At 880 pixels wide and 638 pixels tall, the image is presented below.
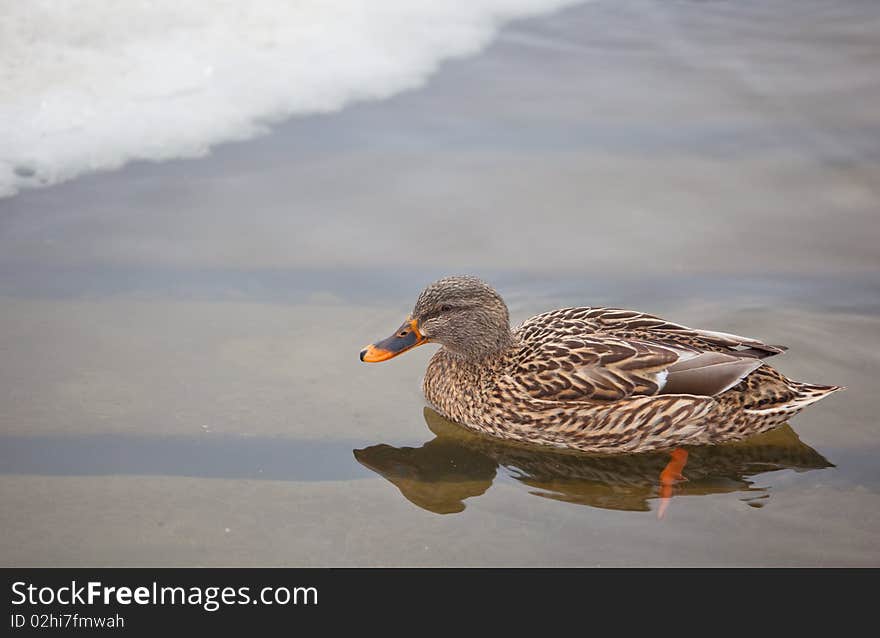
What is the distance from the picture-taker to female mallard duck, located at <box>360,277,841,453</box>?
5379mm

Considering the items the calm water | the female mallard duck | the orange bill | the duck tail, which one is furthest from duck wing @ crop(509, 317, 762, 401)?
the orange bill

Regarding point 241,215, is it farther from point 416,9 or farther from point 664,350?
point 416,9

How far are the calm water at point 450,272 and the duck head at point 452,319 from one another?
35 centimetres

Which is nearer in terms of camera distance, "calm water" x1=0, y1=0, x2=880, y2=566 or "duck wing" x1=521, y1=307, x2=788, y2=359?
"calm water" x1=0, y1=0, x2=880, y2=566

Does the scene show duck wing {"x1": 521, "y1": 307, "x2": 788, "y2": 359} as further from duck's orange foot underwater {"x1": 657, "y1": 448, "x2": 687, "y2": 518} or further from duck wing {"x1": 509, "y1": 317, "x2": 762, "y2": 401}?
duck's orange foot underwater {"x1": 657, "y1": 448, "x2": 687, "y2": 518}

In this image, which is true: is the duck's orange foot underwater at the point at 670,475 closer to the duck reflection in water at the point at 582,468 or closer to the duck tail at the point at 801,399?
the duck reflection in water at the point at 582,468

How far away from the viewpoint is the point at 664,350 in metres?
5.43

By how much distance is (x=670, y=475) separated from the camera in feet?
17.2

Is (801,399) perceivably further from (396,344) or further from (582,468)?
(396,344)

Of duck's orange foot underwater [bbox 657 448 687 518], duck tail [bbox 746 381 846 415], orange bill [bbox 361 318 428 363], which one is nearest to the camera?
duck's orange foot underwater [bbox 657 448 687 518]

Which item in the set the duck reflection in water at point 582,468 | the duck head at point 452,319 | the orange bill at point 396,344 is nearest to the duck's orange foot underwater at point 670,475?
the duck reflection in water at point 582,468

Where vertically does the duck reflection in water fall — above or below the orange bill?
below

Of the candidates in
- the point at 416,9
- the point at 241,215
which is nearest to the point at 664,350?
the point at 241,215

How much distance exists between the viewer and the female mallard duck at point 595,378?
5379mm
